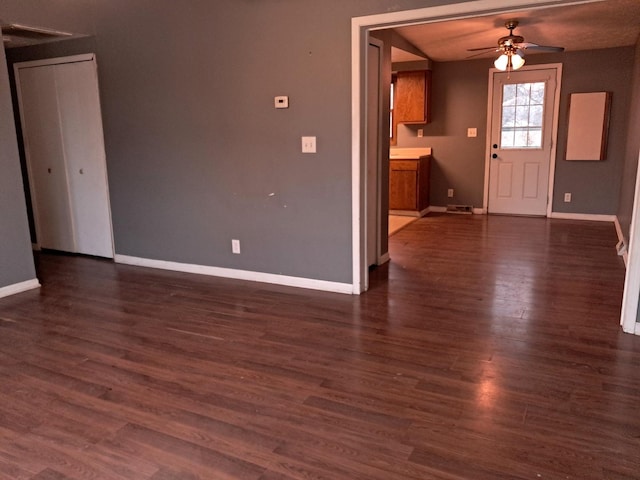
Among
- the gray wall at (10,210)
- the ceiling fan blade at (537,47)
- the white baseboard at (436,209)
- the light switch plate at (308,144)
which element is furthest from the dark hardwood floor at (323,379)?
the white baseboard at (436,209)

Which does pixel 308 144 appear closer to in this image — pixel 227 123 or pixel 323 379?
pixel 227 123

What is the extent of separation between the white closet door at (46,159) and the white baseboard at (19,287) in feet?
3.87

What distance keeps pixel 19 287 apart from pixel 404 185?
199 inches

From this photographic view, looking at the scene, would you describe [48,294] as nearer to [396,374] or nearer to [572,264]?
[396,374]

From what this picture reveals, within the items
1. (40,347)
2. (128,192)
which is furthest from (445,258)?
(40,347)

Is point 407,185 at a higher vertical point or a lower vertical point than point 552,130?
lower

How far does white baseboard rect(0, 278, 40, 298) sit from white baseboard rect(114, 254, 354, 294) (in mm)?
917

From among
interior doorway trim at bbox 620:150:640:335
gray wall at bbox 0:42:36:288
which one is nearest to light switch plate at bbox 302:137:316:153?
interior doorway trim at bbox 620:150:640:335

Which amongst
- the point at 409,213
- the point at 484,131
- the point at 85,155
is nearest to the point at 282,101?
the point at 85,155

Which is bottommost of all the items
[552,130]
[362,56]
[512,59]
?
[552,130]

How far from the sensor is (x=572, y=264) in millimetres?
4719

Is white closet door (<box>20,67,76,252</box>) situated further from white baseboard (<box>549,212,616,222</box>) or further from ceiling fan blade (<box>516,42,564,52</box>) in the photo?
white baseboard (<box>549,212,616,222</box>)

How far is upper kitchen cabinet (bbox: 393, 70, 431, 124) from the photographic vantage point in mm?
7336

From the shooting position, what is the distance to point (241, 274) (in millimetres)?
4465
